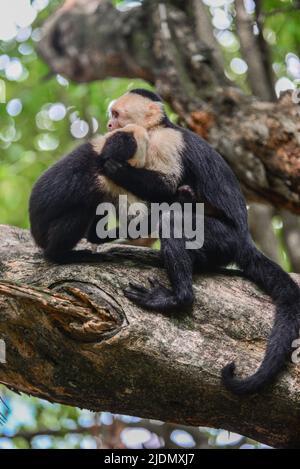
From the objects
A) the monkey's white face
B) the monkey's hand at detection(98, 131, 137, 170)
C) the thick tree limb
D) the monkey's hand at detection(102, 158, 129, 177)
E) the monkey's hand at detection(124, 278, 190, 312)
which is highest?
the monkey's white face

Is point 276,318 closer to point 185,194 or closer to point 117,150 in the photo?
point 185,194

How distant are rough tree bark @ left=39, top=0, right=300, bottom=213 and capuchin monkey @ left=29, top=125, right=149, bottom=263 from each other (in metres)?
1.51

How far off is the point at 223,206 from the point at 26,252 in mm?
1330

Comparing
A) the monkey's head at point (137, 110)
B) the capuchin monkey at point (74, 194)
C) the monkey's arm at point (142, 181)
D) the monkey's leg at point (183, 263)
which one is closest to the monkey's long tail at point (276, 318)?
the monkey's leg at point (183, 263)

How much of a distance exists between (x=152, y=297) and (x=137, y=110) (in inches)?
75.4

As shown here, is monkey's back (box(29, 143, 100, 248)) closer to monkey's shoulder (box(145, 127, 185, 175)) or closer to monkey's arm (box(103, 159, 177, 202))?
monkey's arm (box(103, 159, 177, 202))

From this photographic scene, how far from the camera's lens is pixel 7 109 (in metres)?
8.27

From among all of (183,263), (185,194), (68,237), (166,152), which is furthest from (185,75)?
(183,263)

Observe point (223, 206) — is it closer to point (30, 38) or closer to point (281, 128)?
point (281, 128)

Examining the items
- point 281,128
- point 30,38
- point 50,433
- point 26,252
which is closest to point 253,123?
point 281,128

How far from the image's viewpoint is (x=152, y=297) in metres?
3.60

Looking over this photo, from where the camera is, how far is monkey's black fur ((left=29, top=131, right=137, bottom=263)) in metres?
4.12

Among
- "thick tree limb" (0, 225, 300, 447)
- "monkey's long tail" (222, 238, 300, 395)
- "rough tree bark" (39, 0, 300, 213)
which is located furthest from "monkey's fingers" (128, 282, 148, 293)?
"rough tree bark" (39, 0, 300, 213)

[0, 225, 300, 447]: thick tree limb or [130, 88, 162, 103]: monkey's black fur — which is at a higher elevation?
[130, 88, 162, 103]: monkey's black fur
